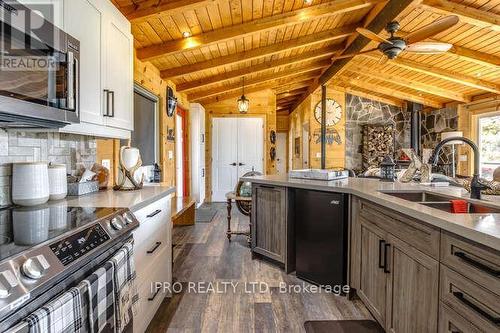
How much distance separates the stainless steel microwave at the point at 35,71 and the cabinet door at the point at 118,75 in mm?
491

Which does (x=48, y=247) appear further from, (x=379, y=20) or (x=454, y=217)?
(x=379, y=20)

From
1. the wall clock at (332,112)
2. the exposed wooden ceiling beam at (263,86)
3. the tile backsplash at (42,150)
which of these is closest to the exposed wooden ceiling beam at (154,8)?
the tile backsplash at (42,150)

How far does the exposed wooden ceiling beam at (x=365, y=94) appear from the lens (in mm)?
8100

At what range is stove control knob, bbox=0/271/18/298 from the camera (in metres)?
0.76

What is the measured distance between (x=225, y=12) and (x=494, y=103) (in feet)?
19.6

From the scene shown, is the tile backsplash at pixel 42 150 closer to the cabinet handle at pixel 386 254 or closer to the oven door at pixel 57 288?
the oven door at pixel 57 288

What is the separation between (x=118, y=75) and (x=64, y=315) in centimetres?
180

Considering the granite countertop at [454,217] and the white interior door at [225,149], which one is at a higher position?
the white interior door at [225,149]

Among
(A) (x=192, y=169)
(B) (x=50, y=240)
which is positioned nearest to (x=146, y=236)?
(B) (x=50, y=240)

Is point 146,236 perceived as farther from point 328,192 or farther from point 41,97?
point 328,192

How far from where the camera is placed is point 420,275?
1494mm

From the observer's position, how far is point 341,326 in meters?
2.10

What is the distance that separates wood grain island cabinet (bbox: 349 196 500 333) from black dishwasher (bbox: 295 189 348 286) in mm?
130

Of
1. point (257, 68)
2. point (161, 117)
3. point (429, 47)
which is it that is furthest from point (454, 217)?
point (257, 68)
